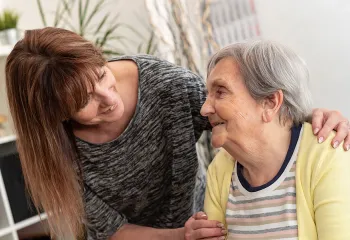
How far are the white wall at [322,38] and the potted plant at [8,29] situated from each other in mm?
1456

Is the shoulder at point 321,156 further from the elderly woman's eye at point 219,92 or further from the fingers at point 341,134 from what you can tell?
the elderly woman's eye at point 219,92

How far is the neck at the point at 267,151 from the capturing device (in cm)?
142

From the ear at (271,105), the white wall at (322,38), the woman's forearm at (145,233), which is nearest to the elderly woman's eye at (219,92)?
the ear at (271,105)

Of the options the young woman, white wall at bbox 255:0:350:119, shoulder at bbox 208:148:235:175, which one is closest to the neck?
shoulder at bbox 208:148:235:175

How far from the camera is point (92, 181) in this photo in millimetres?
1845

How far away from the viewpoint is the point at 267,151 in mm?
1427

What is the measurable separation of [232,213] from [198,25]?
4.93ft

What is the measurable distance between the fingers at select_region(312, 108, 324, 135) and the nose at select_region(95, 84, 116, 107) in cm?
56

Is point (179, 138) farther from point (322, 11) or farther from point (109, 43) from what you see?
point (109, 43)

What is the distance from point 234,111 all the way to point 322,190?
0.95 ft

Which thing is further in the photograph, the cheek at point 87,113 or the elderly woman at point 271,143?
the cheek at point 87,113

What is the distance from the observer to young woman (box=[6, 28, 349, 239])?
1.55m

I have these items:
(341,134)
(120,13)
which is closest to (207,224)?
(341,134)

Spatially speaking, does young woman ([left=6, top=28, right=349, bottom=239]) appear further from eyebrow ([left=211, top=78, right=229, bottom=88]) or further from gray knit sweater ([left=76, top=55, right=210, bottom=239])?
eyebrow ([left=211, top=78, right=229, bottom=88])
